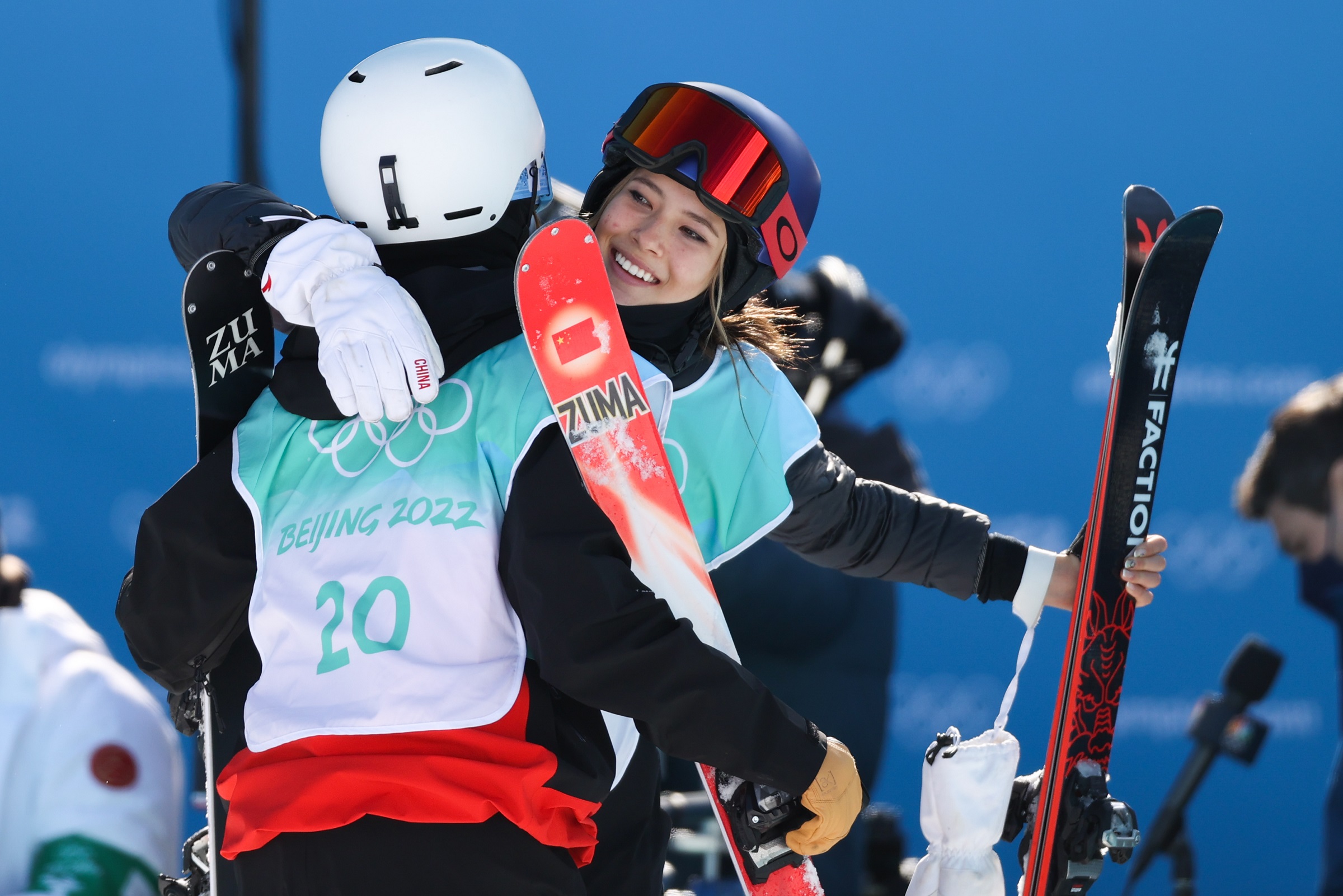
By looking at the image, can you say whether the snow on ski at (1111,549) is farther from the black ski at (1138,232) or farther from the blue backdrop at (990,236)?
the blue backdrop at (990,236)

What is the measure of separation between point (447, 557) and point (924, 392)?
2.89m

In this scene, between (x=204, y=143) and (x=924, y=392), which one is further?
(x=924, y=392)

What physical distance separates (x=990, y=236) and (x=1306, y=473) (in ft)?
3.87

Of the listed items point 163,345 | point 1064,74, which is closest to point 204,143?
point 163,345

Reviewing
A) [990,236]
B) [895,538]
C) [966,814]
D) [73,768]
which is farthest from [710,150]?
[990,236]

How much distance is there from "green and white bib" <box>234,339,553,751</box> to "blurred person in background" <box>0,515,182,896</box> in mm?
1511

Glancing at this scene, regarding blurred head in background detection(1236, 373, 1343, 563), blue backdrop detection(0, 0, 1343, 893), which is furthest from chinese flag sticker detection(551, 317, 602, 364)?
blurred head in background detection(1236, 373, 1343, 563)

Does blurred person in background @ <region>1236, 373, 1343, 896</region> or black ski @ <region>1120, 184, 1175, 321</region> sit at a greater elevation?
black ski @ <region>1120, 184, 1175, 321</region>

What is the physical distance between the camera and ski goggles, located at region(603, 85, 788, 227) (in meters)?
1.99

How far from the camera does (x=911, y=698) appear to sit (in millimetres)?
4145

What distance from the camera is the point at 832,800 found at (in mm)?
1597

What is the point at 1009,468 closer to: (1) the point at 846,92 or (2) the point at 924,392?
(2) the point at 924,392

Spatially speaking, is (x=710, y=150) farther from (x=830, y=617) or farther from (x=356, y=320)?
(x=830, y=617)

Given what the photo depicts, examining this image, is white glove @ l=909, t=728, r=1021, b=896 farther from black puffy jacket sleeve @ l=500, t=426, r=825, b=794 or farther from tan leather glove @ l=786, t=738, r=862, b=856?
black puffy jacket sleeve @ l=500, t=426, r=825, b=794
